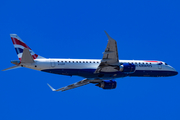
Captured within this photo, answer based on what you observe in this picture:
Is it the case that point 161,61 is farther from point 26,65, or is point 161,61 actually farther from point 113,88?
point 26,65

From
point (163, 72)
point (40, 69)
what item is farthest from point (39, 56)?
point (163, 72)

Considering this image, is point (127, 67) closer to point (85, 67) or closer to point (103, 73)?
point (103, 73)

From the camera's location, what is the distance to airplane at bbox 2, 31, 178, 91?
1988 inches

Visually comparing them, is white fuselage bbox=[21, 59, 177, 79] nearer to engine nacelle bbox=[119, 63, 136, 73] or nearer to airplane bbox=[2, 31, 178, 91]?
airplane bbox=[2, 31, 178, 91]

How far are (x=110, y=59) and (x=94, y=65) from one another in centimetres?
448

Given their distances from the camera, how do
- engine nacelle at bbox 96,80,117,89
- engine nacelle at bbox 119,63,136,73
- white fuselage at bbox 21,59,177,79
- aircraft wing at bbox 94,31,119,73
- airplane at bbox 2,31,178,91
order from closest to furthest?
1. aircraft wing at bbox 94,31,119,73
2. airplane at bbox 2,31,178,91
3. white fuselage at bbox 21,59,177,79
4. engine nacelle at bbox 119,63,136,73
5. engine nacelle at bbox 96,80,117,89

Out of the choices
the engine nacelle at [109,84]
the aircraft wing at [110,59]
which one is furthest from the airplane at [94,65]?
the engine nacelle at [109,84]

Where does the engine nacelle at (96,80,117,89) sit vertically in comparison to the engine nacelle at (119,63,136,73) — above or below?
below

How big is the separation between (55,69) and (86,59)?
18.9ft

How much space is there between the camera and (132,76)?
5875 centimetres

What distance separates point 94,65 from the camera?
180 feet

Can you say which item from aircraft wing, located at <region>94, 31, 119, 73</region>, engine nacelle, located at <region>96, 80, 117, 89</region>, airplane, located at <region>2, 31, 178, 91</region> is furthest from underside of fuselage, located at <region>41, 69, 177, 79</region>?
engine nacelle, located at <region>96, 80, 117, 89</region>

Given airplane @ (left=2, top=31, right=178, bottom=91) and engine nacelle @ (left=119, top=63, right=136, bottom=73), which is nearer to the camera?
airplane @ (left=2, top=31, right=178, bottom=91)

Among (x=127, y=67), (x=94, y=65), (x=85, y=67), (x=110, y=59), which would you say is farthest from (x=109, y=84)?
(x=110, y=59)
